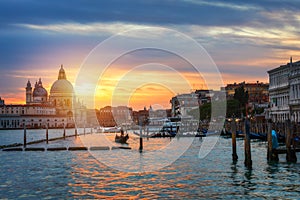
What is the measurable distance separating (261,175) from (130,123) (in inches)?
4867

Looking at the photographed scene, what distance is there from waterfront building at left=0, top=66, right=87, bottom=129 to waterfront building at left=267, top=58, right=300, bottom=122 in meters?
108

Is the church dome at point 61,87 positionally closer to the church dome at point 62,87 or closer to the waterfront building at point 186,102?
the church dome at point 62,87

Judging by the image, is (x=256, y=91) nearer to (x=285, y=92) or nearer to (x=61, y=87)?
(x=285, y=92)

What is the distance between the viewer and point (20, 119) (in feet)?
577

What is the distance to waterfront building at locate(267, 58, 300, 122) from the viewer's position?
65.4m

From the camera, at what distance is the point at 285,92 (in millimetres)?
70938

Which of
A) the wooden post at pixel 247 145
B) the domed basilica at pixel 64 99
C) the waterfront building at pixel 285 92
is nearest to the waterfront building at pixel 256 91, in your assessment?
the waterfront building at pixel 285 92

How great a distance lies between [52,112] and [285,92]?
134 meters

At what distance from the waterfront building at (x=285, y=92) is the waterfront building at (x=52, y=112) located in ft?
355

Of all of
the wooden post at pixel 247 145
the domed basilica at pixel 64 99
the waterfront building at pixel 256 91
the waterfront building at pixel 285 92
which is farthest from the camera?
the domed basilica at pixel 64 99

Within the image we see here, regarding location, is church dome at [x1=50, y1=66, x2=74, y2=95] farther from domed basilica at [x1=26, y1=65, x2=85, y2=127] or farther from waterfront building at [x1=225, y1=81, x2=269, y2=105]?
waterfront building at [x1=225, y1=81, x2=269, y2=105]

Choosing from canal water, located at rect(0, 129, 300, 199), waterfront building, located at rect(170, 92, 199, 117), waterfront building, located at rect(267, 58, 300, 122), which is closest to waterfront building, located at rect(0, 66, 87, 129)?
waterfront building, located at rect(170, 92, 199, 117)

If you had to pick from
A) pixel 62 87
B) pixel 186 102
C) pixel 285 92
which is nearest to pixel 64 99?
pixel 62 87

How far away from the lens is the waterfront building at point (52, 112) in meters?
174
